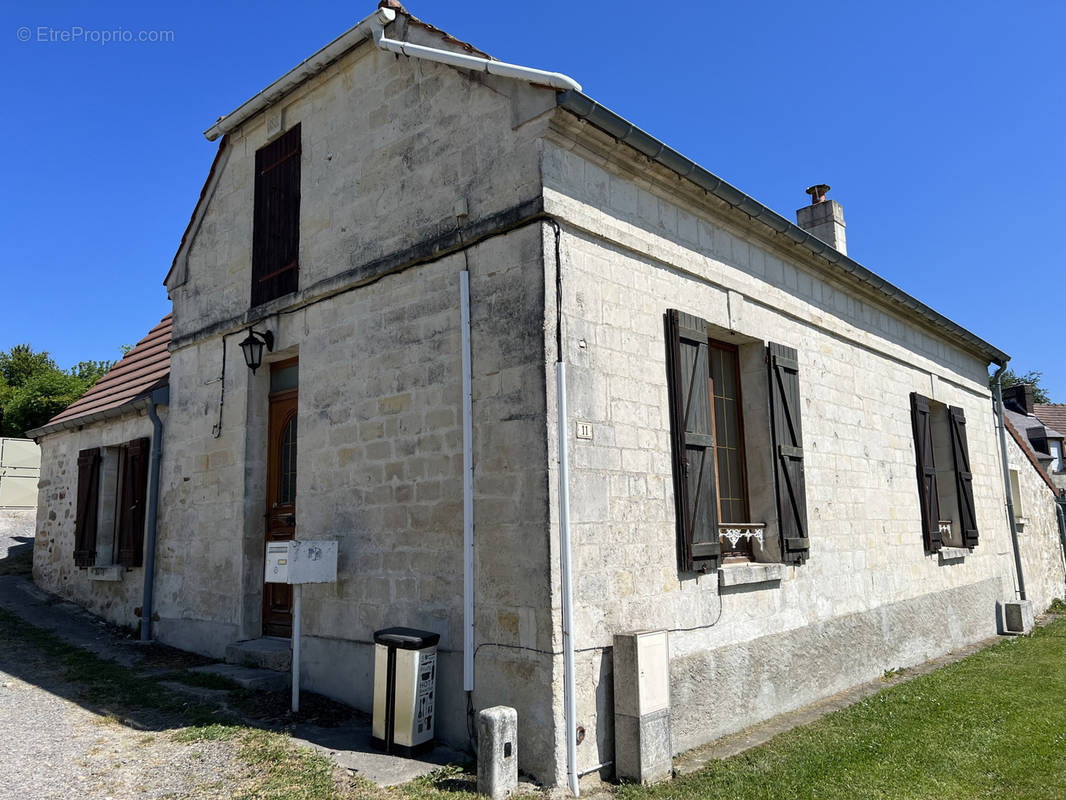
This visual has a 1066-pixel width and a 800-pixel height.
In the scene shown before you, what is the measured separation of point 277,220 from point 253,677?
4276 mm

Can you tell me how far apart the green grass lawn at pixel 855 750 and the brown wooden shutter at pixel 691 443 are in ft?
4.68

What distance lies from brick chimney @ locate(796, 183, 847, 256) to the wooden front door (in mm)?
7653

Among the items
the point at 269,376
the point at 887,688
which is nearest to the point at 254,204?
the point at 269,376

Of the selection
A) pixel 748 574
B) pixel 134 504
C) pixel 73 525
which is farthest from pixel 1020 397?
pixel 73 525

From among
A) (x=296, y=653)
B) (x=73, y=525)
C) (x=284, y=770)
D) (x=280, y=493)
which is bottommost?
(x=284, y=770)

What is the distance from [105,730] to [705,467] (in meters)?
4.69

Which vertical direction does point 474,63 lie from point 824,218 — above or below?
below

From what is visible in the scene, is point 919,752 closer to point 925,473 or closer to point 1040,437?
point 925,473

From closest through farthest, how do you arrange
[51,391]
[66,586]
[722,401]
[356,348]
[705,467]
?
[705,467] < [356,348] < [722,401] < [66,586] < [51,391]

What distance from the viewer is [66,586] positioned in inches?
395

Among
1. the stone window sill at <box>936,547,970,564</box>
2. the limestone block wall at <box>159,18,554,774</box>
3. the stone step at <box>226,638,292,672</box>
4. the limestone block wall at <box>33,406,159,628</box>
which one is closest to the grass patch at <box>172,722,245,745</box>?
the limestone block wall at <box>159,18,554,774</box>

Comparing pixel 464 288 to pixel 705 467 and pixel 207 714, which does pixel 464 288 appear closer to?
pixel 705 467

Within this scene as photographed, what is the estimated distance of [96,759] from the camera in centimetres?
470

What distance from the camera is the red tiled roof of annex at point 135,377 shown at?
9469 millimetres
